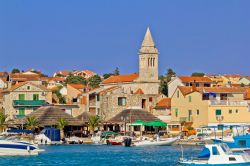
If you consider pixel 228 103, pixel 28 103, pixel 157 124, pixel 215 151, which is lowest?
pixel 215 151

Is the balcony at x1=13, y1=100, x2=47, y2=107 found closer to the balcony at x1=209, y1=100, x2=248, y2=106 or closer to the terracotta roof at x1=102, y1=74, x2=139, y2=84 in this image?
the terracotta roof at x1=102, y1=74, x2=139, y2=84

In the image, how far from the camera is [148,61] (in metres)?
126

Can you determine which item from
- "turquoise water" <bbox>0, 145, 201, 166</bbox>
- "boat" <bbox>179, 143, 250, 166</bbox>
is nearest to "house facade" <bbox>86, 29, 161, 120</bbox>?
"turquoise water" <bbox>0, 145, 201, 166</bbox>

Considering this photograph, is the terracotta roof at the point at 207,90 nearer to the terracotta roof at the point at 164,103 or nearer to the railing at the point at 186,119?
the railing at the point at 186,119

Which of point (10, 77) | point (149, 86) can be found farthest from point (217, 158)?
point (10, 77)

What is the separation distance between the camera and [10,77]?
470ft

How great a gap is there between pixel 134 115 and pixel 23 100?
16.9m

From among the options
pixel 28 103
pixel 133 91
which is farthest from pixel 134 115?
pixel 28 103

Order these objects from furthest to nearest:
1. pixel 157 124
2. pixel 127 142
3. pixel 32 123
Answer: pixel 32 123 < pixel 157 124 < pixel 127 142

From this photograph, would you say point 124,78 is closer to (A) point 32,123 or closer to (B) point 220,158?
(A) point 32,123

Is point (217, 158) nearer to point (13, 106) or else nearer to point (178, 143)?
point (178, 143)

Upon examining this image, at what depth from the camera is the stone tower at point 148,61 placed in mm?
124625

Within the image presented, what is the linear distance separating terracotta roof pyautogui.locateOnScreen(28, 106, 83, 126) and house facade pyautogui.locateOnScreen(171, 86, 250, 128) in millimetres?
13265

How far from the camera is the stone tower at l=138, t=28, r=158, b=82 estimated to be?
4906 inches
